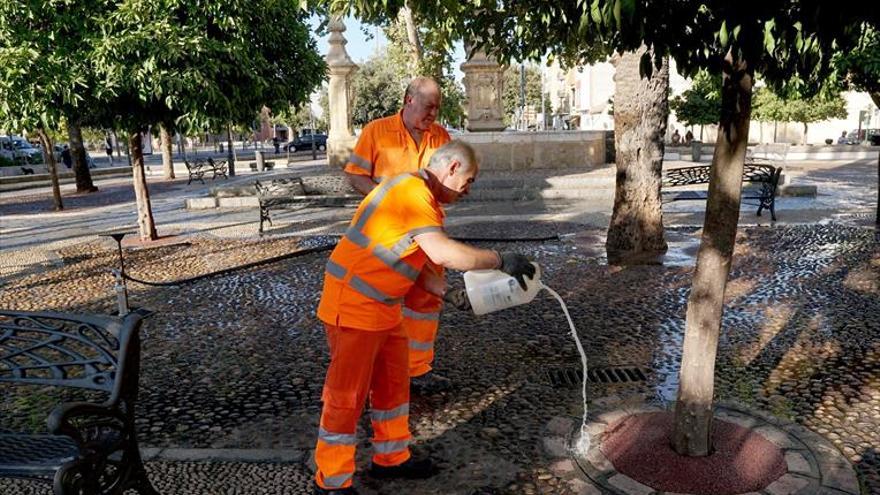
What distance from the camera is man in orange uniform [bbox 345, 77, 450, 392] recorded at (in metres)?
4.13

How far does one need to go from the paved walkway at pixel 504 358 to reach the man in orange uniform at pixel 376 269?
0.49 metres

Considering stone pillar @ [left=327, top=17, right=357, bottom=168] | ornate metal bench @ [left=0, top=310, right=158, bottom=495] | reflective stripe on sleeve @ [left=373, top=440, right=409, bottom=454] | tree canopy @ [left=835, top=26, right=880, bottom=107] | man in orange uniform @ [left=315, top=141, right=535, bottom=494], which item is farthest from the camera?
stone pillar @ [left=327, top=17, right=357, bottom=168]

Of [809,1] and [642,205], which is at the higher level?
[809,1]

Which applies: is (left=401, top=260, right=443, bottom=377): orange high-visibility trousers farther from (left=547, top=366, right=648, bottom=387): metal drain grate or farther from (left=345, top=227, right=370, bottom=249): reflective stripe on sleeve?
Answer: (left=345, top=227, right=370, bottom=249): reflective stripe on sleeve

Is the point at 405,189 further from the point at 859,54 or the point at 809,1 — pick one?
the point at 859,54

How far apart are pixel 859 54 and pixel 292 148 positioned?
140 ft

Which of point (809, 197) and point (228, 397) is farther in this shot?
point (809, 197)

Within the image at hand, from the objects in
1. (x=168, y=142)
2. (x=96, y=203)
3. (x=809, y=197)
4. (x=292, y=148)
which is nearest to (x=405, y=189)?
(x=809, y=197)

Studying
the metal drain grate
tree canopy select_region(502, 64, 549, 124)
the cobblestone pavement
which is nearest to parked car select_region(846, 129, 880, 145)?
tree canopy select_region(502, 64, 549, 124)

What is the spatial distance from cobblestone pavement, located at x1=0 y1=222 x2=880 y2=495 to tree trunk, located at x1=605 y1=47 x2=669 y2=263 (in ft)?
1.42

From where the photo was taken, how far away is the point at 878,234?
30.6 feet

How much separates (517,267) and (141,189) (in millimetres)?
8892

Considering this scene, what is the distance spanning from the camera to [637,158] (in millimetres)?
7832

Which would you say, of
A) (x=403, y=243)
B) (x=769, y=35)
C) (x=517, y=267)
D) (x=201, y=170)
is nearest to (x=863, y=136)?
(x=201, y=170)
